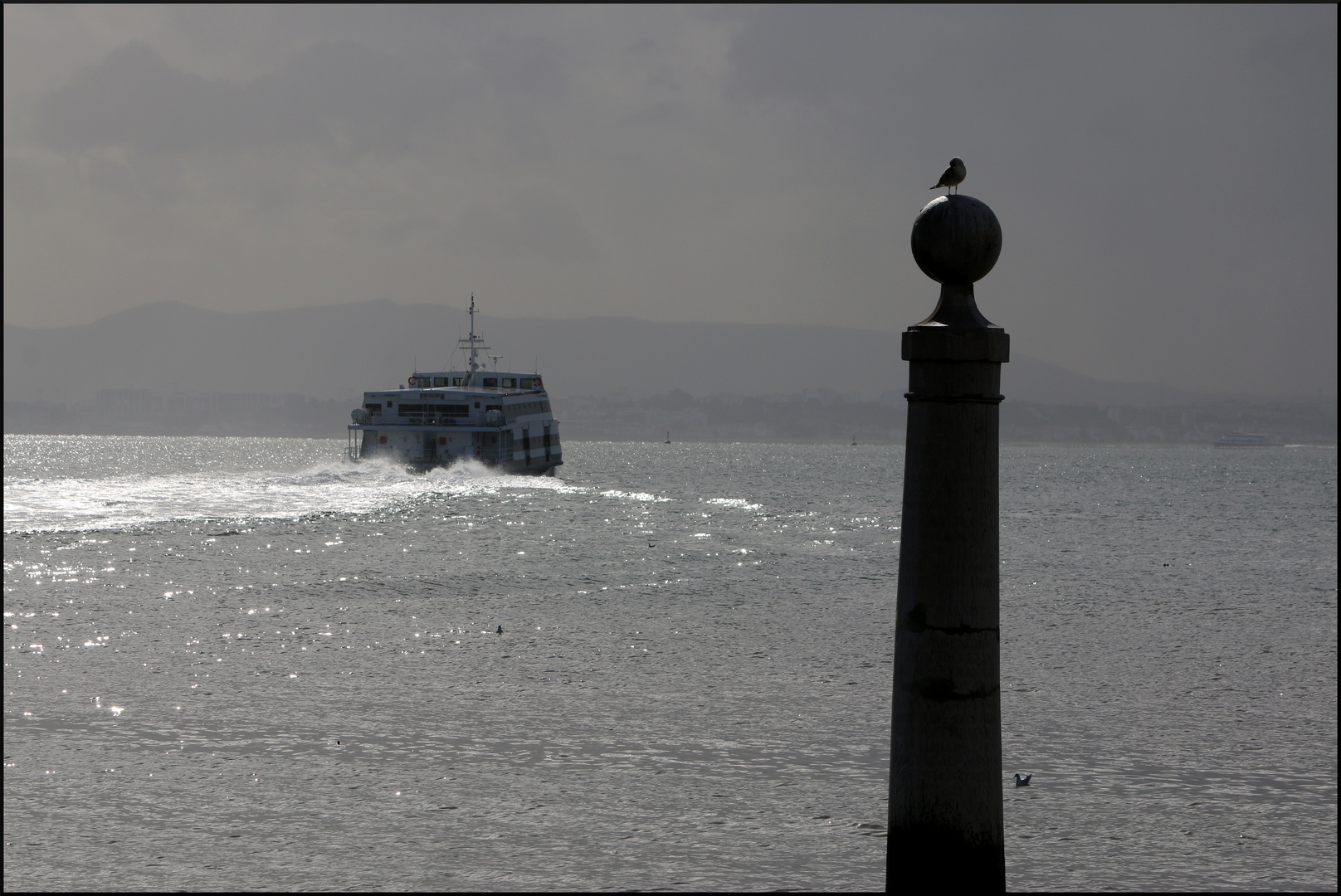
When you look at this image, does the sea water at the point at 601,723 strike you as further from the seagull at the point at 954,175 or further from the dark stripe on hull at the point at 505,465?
the dark stripe on hull at the point at 505,465

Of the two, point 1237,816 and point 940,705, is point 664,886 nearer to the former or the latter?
point 940,705

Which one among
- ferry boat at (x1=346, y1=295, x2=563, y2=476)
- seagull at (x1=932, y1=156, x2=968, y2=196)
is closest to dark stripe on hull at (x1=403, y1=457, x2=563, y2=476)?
ferry boat at (x1=346, y1=295, x2=563, y2=476)

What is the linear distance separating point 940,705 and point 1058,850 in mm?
4263

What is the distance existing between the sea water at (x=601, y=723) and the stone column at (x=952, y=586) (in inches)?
119

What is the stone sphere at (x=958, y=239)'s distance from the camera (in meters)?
5.37

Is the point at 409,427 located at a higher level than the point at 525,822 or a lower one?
higher

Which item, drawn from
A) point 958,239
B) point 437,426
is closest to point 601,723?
point 958,239

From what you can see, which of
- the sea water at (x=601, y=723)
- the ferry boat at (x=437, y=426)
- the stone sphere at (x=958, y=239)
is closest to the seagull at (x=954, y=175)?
the stone sphere at (x=958, y=239)

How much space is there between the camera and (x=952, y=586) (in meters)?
5.27

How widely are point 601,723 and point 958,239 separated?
8535mm

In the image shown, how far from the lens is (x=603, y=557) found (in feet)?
112

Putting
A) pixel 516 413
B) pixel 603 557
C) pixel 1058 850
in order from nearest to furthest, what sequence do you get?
pixel 1058 850 → pixel 603 557 → pixel 516 413

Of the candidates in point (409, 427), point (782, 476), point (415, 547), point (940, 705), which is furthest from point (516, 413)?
point (940, 705)

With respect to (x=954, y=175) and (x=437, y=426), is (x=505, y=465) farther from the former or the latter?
(x=954, y=175)
